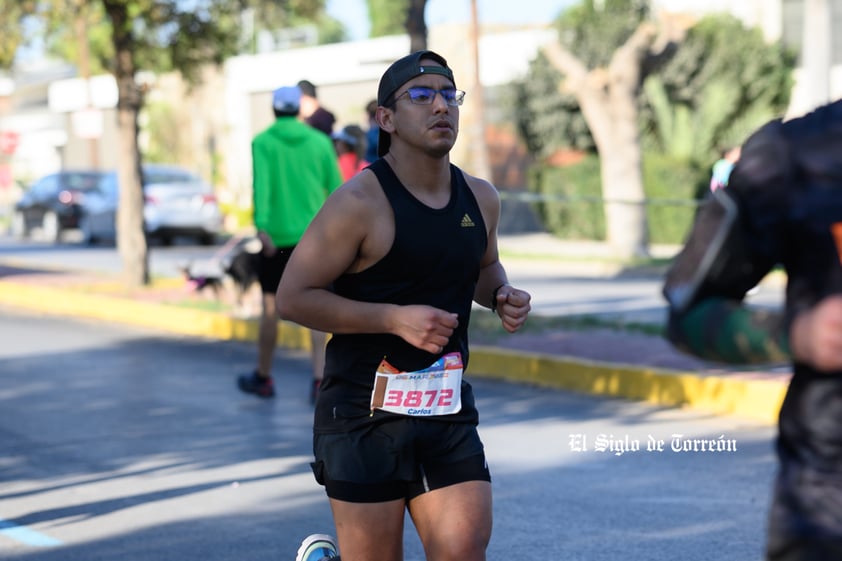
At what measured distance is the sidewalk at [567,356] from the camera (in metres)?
9.36

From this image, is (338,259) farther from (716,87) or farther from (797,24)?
(797,24)

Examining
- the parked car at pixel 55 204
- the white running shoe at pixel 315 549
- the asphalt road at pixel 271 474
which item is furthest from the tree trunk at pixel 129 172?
the parked car at pixel 55 204

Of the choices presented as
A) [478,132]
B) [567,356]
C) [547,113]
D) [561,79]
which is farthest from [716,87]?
[567,356]

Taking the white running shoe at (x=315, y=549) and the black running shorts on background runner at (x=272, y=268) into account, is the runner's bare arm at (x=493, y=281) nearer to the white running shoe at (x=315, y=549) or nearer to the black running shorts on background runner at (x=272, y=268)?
the white running shoe at (x=315, y=549)

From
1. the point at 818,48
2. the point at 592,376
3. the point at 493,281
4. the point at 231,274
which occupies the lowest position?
the point at 592,376

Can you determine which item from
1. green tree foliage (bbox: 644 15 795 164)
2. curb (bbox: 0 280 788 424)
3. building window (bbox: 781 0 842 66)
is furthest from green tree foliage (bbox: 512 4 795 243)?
curb (bbox: 0 280 788 424)

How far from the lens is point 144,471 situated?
7.61 m

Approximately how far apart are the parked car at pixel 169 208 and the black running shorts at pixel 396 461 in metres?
23.3

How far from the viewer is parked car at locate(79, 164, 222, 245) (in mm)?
27297

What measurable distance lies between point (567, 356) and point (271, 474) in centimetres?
370

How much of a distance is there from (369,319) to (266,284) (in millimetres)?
5269

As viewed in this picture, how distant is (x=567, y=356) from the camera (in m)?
10.7

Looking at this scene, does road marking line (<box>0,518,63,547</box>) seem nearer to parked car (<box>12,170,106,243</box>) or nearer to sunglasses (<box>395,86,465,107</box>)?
sunglasses (<box>395,86,465,107</box>)

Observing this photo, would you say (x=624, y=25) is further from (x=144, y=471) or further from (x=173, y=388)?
(x=144, y=471)
